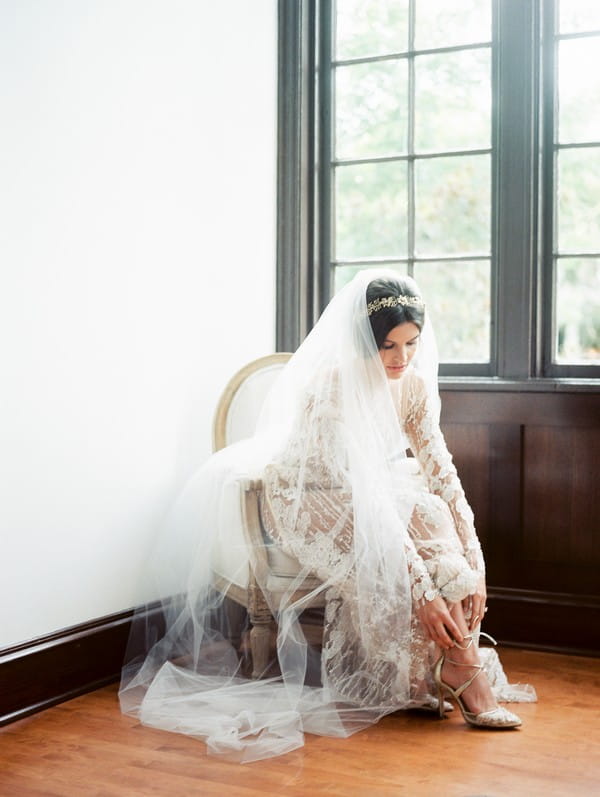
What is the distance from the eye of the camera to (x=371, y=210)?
3.91 meters

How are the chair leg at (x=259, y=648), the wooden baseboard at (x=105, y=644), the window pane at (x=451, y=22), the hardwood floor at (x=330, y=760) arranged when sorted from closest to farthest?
the hardwood floor at (x=330, y=760) → the wooden baseboard at (x=105, y=644) → the chair leg at (x=259, y=648) → the window pane at (x=451, y=22)

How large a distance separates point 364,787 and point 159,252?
1.88m

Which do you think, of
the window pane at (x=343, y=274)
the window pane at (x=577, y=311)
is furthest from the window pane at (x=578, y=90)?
the window pane at (x=343, y=274)

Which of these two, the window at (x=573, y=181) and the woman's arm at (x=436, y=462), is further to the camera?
the window at (x=573, y=181)

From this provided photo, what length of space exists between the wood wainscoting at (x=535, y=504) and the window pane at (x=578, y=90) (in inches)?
38.8

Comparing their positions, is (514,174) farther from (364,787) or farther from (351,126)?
(364,787)

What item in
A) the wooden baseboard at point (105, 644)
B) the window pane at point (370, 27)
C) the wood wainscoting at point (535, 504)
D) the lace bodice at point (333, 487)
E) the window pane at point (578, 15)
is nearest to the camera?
the wooden baseboard at point (105, 644)

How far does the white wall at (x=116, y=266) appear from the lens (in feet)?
8.89

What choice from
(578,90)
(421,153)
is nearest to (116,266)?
(421,153)

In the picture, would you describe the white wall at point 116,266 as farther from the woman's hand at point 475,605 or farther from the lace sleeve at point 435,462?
the woman's hand at point 475,605

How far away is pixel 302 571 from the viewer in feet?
9.43

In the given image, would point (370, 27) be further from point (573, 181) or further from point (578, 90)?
point (573, 181)

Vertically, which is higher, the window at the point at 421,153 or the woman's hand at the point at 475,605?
the window at the point at 421,153

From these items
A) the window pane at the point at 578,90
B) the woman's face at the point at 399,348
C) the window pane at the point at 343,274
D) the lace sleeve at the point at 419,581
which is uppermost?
the window pane at the point at 578,90
